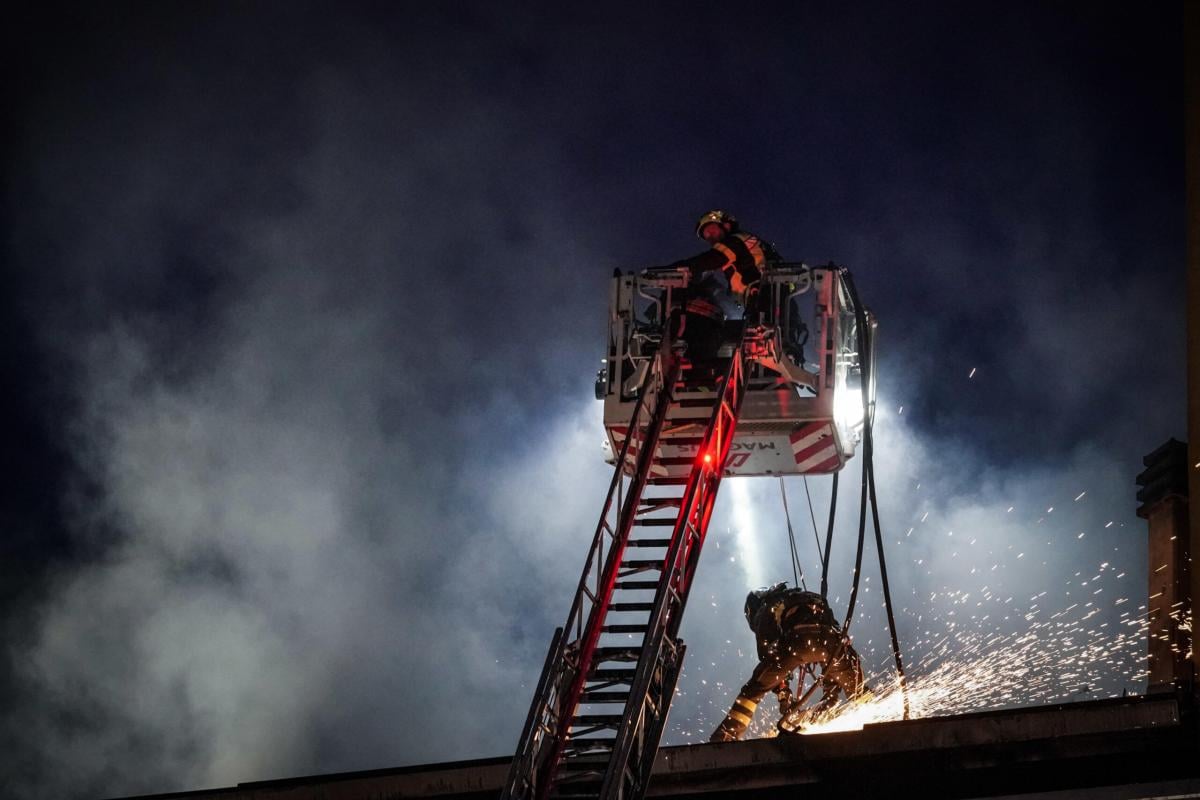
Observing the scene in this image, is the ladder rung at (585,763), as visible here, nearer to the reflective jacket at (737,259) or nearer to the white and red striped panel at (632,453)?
the white and red striped panel at (632,453)

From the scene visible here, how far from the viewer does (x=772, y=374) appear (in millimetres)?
13609

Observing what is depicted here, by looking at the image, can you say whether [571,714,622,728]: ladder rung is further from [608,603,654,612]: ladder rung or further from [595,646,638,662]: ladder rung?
[608,603,654,612]: ladder rung

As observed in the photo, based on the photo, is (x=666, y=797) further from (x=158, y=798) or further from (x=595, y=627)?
(x=158, y=798)

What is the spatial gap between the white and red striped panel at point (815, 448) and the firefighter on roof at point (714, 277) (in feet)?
3.75

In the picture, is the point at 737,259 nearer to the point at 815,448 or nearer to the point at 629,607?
the point at 815,448

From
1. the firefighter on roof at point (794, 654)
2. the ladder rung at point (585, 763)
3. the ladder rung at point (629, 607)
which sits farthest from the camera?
the firefighter on roof at point (794, 654)

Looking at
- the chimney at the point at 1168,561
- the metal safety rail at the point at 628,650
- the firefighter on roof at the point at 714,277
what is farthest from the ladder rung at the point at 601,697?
the chimney at the point at 1168,561

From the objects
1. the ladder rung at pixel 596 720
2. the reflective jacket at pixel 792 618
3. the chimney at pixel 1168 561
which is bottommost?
the ladder rung at pixel 596 720

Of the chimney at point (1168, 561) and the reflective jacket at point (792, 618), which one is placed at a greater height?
the chimney at point (1168, 561)

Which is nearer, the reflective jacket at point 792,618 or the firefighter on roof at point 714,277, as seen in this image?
the reflective jacket at point 792,618

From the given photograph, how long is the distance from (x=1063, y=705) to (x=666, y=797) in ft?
9.49

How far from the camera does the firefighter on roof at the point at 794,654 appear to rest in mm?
12609

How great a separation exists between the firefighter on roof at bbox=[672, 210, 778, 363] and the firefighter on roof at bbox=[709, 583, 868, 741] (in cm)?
238

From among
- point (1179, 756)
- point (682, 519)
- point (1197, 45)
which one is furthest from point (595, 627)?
point (1197, 45)
